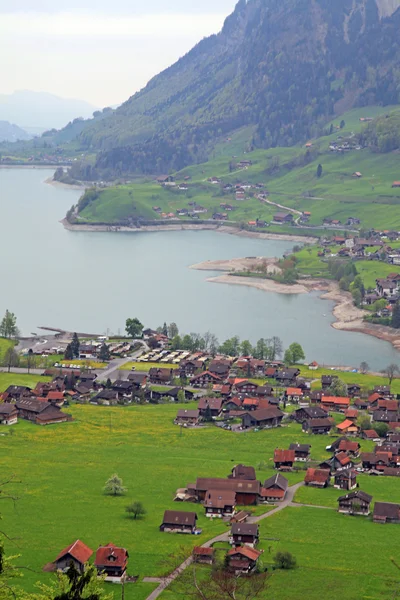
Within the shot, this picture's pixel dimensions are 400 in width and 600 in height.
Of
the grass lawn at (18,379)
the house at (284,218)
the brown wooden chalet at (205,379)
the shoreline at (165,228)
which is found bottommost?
the grass lawn at (18,379)

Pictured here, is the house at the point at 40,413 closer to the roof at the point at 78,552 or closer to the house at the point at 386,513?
the house at the point at 386,513

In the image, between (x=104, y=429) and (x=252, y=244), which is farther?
(x=252, y=244)

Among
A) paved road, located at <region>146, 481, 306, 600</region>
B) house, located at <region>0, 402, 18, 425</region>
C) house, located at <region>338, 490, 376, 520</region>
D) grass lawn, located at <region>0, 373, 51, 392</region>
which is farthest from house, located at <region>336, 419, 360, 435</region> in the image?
grass lawn, located at <region>0, 373, 51, 392</region>

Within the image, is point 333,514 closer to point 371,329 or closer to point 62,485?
point 62,485

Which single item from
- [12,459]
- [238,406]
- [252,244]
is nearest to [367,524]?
[12,459]

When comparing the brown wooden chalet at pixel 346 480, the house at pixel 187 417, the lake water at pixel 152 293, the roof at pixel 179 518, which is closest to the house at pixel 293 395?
the house at pixel 187 417

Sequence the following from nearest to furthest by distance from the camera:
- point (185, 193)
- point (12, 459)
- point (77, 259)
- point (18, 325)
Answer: point (12, 459), point (18, 325), point (77, 259), point (185, 193)
